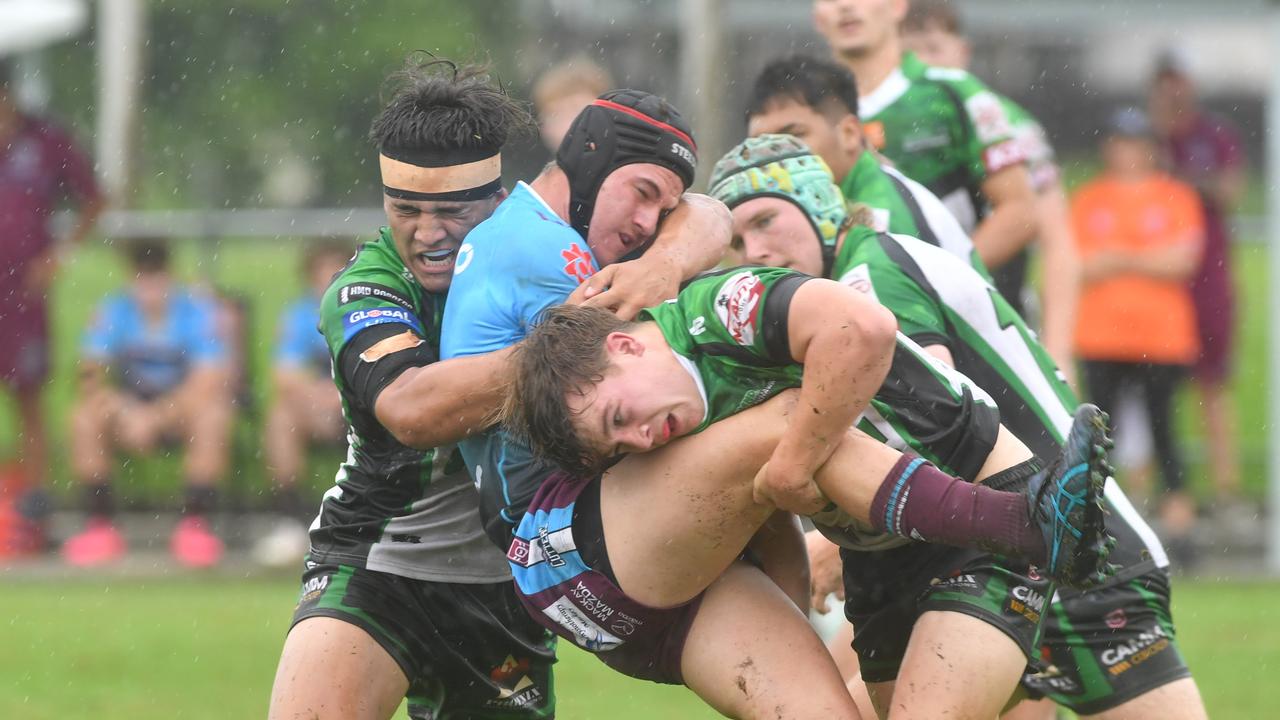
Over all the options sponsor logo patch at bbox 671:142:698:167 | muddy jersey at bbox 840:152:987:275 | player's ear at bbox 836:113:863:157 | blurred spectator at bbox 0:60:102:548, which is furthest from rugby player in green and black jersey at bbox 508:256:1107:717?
blurred spectator at bbox 0:60:102:548

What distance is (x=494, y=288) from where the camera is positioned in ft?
14.3

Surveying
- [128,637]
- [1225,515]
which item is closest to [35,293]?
[128,637]

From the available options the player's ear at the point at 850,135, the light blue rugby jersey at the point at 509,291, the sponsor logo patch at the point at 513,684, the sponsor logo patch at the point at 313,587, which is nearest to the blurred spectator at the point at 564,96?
the player's ear at the point at 850,135

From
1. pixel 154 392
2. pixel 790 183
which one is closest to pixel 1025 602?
pixel 790 183

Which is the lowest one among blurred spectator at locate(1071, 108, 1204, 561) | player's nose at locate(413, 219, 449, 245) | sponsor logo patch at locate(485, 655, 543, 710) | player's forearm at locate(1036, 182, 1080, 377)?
blurred spectator at locate(1071, 108, 1204, 561)

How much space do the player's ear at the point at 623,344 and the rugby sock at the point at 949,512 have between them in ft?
2.05

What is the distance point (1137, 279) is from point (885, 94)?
5.02 meters

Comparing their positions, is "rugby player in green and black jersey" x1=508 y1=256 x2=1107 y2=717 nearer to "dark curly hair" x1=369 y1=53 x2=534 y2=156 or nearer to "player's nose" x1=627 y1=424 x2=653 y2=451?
"player's nose" x1=627 y1=424 x2=653 y2=451

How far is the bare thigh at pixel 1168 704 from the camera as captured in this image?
4.80 m

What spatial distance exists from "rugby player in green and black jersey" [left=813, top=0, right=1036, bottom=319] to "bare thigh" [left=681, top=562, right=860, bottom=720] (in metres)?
2.91

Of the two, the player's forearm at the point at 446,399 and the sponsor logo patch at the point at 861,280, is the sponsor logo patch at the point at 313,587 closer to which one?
the player's forearm at the point at 446,399

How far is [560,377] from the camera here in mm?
3990

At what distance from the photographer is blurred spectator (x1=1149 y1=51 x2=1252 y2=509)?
462 inches

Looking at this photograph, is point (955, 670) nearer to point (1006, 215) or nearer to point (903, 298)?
point (903, 298)
